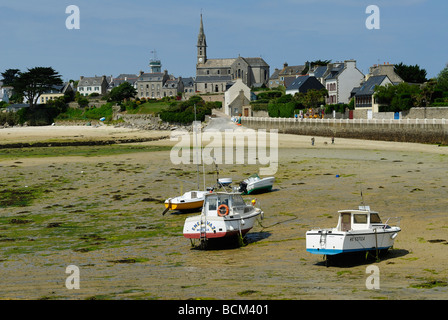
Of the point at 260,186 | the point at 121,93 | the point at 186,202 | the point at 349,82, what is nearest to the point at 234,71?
the point at 121,93

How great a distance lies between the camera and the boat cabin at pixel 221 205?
21.0 meters

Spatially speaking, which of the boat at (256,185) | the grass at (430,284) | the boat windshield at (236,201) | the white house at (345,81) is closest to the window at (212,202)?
the boat windshield at (236,201)

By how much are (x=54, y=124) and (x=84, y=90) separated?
148 feet

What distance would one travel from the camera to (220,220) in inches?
808

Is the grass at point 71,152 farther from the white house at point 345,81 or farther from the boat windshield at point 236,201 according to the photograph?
the white house at point 345,81

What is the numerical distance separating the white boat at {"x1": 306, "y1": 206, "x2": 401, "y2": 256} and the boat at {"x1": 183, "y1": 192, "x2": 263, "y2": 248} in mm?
3858

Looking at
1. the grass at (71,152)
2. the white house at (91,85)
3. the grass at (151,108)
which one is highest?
the white house at (91,85)

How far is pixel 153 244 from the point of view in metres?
21.2

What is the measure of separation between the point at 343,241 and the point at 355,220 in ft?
5.00

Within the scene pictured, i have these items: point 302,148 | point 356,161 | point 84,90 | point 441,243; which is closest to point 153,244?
point 441,243

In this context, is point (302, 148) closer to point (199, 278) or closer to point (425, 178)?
point (425, 178)

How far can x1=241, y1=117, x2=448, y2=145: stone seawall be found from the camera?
54969 millimetres

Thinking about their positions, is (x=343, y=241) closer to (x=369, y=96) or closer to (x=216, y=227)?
(x=216, y=227)
